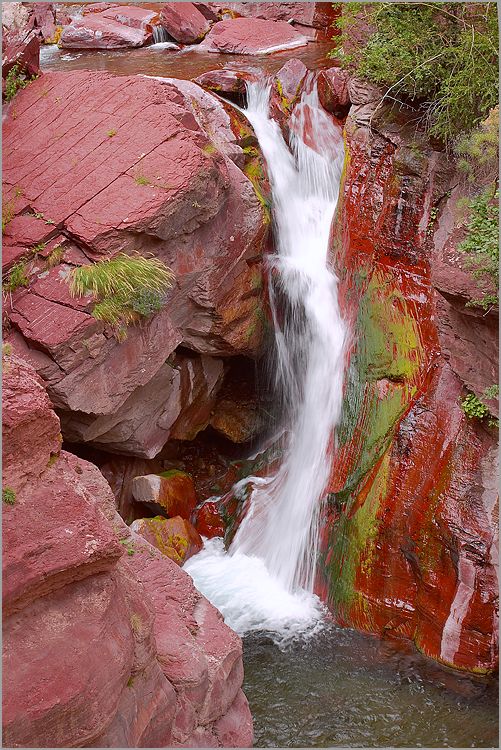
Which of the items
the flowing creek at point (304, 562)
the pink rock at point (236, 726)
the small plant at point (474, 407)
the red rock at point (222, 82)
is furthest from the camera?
the red rock at point (222, 82)

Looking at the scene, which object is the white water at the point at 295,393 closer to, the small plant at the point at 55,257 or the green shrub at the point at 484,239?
the green shrub at the point at 484,239

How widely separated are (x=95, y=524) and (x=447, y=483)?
13.9ft

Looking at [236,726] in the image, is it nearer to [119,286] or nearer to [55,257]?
[119,286]

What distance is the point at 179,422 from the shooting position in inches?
383

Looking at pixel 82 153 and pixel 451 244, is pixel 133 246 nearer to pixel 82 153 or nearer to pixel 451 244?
pixel 82 153

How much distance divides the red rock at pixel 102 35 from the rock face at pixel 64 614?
10790 mm

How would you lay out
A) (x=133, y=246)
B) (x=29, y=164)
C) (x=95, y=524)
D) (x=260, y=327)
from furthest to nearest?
(x=260, y=327) < (x=29, y=164) < (x=133, y=246) < (x=95, y=524)

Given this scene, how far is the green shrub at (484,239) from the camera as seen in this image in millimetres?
6805

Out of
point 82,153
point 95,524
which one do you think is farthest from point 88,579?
point 82,153

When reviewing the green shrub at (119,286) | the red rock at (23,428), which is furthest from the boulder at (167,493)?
the red rock at (23,428)

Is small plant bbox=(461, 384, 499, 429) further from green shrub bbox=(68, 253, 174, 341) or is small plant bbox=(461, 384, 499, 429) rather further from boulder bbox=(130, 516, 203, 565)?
boulder bbox=(130, 516, 203, 565)

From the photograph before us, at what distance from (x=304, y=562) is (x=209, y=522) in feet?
5.05

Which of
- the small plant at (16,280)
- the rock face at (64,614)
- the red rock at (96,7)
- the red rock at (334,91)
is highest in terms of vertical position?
the red rock at (96,7)

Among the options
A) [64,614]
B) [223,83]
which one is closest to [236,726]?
[64,614]
